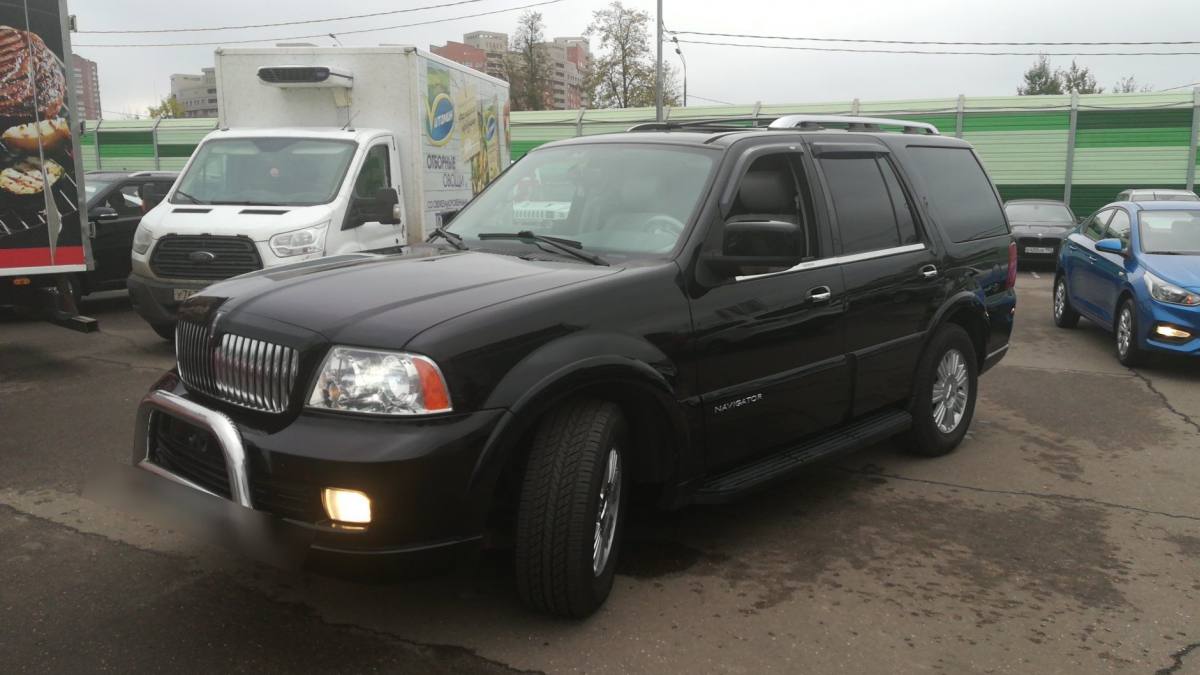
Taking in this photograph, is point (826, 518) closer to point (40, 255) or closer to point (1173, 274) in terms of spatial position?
point (1173, 274)

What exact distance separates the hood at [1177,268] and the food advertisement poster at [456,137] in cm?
661

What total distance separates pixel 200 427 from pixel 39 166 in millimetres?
5502

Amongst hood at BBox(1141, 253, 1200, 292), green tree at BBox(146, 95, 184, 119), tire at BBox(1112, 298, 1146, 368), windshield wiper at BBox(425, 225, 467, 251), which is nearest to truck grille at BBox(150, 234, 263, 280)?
windshield wiper at BBox(425, 225, 467, 251)

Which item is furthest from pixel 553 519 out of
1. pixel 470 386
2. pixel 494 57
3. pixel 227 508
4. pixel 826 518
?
pixel 494 57

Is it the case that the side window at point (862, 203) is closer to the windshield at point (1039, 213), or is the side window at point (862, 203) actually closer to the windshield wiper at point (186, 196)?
the windshield wiper at point (186, 196)

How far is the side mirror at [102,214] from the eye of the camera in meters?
10.8

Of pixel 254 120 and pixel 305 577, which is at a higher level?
pixel 254 120

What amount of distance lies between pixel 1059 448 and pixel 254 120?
27.5 ft

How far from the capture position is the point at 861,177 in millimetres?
5160

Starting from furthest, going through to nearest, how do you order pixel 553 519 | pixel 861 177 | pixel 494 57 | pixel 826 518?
1. pixel 494 57
2. pixel 861 177
3. pixel 826 518
4. pixel 553 519

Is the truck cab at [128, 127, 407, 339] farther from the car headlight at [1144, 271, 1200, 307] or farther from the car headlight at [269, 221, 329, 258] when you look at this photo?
the car headlight at [1144, 271, 1200, 307]

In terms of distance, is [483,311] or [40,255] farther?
[40,255]

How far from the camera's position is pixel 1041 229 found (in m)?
18.6

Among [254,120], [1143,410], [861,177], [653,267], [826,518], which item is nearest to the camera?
[653,267]
